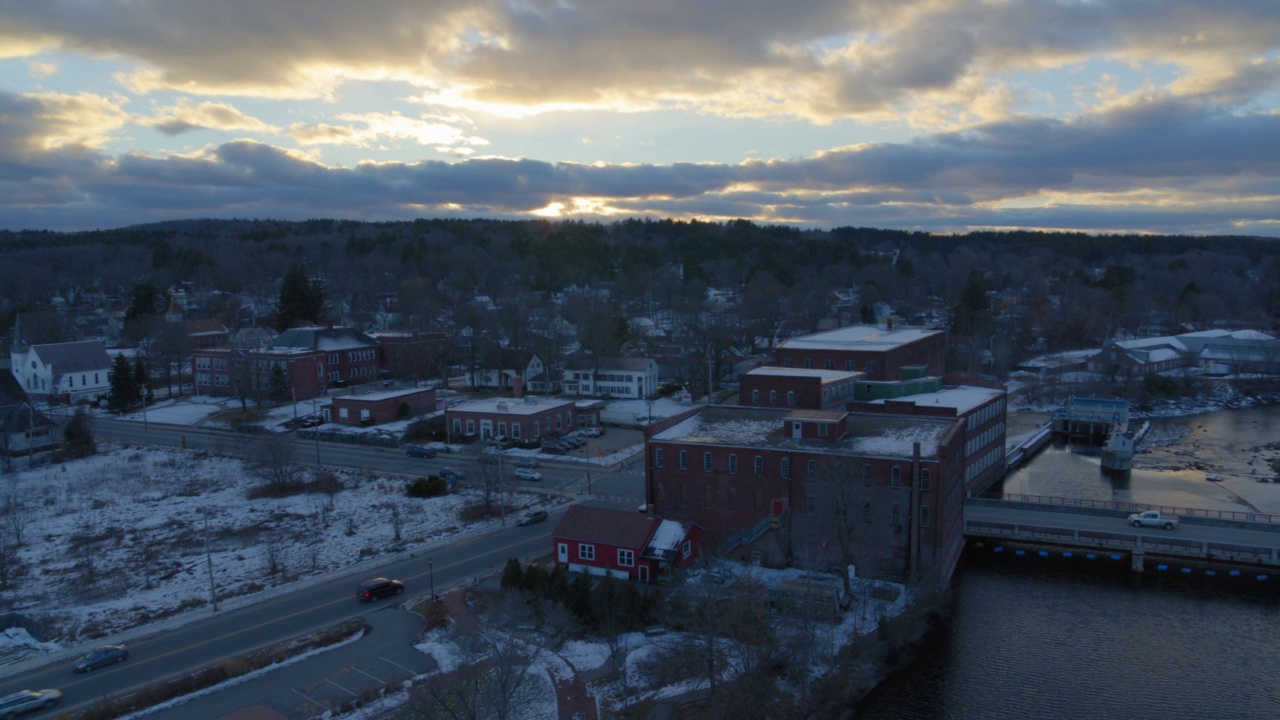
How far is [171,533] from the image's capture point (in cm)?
3653

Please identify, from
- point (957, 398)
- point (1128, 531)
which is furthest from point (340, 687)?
point (957, 398)

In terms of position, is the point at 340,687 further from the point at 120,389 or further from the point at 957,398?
the point at 120,389

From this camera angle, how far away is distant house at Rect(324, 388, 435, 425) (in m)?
56.5

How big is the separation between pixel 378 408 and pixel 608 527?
104 ft

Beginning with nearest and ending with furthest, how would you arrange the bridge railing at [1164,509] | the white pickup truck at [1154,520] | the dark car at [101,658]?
the dark car at [101,658] < the white pickup truck at [1154,520] < the bridge railing at [1164,509]

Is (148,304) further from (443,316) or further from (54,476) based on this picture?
(54,476)

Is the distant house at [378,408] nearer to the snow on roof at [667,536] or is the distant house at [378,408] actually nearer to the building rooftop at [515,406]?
the building rooftop at [515,406]

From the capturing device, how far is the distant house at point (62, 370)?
67.4m

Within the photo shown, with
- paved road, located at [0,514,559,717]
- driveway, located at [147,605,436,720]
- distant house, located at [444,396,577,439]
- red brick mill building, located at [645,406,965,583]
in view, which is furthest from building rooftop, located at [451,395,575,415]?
driveway, located at [147,605,436,720]

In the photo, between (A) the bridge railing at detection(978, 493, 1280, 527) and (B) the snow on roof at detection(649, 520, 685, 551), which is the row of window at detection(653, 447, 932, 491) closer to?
(B) the snow on roof at detection(649, 520, 685, 551)

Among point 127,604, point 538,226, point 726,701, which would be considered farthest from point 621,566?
point 538,226

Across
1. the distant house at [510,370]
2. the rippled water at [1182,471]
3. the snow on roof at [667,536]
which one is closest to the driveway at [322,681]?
the snow on roof at [667,536]

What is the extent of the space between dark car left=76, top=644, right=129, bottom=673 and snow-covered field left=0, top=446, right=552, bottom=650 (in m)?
2.54

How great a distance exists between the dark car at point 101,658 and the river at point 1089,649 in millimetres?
21795
